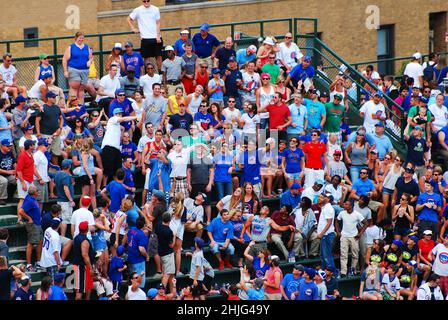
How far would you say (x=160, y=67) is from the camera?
32.3 metres

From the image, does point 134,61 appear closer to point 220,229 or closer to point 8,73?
point 8,73

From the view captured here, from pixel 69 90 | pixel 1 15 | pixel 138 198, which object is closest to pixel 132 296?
pixel 138 198

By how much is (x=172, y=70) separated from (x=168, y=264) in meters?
5.33

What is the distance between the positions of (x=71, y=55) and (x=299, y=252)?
240 inches

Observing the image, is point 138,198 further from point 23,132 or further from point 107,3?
point 107,3

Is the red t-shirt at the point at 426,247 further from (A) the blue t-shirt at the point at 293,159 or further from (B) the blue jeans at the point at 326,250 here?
(A) the blue t-shirt at the point at 293,159

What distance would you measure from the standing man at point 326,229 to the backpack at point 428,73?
750cm

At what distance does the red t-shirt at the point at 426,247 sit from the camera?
3020 cm

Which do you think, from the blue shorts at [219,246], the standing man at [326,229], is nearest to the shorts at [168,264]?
the blue shorts at [219,246]

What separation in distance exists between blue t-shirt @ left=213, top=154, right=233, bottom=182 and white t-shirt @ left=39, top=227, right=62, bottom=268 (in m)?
4.15

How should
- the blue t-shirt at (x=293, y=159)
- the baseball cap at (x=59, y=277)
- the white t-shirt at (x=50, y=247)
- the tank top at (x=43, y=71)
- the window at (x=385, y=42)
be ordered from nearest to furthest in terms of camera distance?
the baseball cap at (x=59, y=277) → the white t-shirt at (x=50, y=247) → the tank top at (x=43, y=71) → the blue t-shirt at (x=293, y=159) → the window at (x=385, y=42)

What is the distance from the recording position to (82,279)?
2672 cm

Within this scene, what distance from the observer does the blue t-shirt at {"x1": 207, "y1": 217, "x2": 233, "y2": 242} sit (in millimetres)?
28922

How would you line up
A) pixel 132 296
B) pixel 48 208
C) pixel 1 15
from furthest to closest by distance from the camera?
1. pixel 1 15
2. pixel 48 208
3. pixel 132 296
